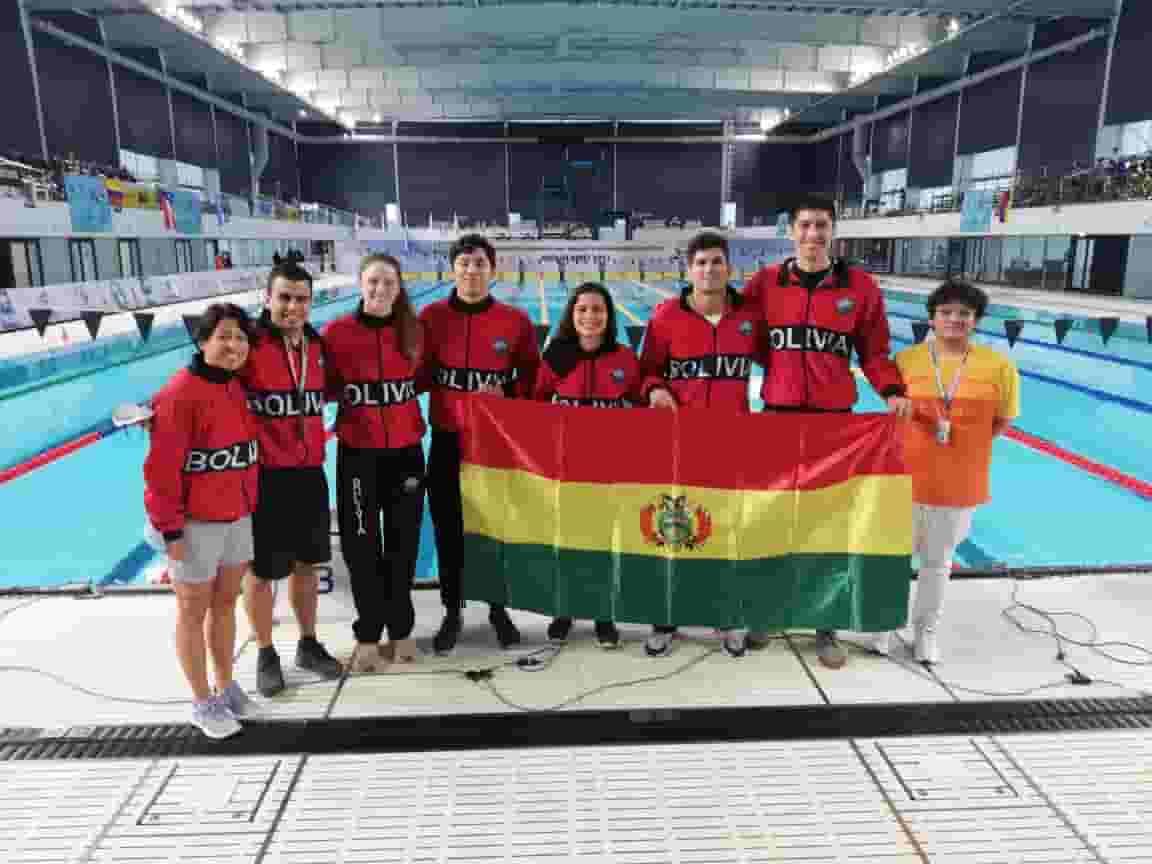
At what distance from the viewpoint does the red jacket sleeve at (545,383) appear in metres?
3.17

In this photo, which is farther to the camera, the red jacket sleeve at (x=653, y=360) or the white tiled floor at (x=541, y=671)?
the red jacket sleeve at (x=653, y=360)

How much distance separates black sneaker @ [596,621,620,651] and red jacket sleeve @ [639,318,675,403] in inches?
35.9

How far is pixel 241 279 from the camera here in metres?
20.5

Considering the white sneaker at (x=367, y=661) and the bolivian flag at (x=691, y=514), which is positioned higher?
A: the bolivian flag at (x=691, y=514)

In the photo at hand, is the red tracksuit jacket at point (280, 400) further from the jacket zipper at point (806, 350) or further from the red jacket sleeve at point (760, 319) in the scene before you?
the jacket zipper at point (806, 350)

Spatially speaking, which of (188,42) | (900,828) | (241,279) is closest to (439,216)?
(188,42)

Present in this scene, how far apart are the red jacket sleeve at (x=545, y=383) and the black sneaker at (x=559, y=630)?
2.97 feet

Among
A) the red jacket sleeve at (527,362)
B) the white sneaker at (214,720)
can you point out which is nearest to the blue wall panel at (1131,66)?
the red jacket sleeve at (527,362)

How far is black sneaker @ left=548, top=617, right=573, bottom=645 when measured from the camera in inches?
129

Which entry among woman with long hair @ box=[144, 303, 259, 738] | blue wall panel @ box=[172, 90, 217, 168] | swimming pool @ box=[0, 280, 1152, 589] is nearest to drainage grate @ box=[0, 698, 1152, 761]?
woman with long hair @ box=[144, 303, 259, 738]

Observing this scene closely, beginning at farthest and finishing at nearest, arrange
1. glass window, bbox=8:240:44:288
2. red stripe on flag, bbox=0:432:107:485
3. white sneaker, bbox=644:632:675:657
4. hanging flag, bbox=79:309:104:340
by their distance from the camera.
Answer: glass window, bbox=8:240:44:288 → hanging flag, bbox=79:309:104:340 → red stripe on flag, bbox=0:432:107:485 → white sneaker, bbox=644:632:675:657

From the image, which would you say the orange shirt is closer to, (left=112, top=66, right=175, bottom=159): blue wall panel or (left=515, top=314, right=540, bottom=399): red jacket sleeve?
(left=515, top=314, right=540, bottom=399): red jacket sleeve

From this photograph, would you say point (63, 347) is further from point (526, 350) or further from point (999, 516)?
point (999, 516)

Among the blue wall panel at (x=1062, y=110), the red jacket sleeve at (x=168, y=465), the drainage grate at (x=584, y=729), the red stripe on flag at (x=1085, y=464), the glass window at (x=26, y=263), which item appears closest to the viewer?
the red jacket sleeve at (x=168, y=465)
